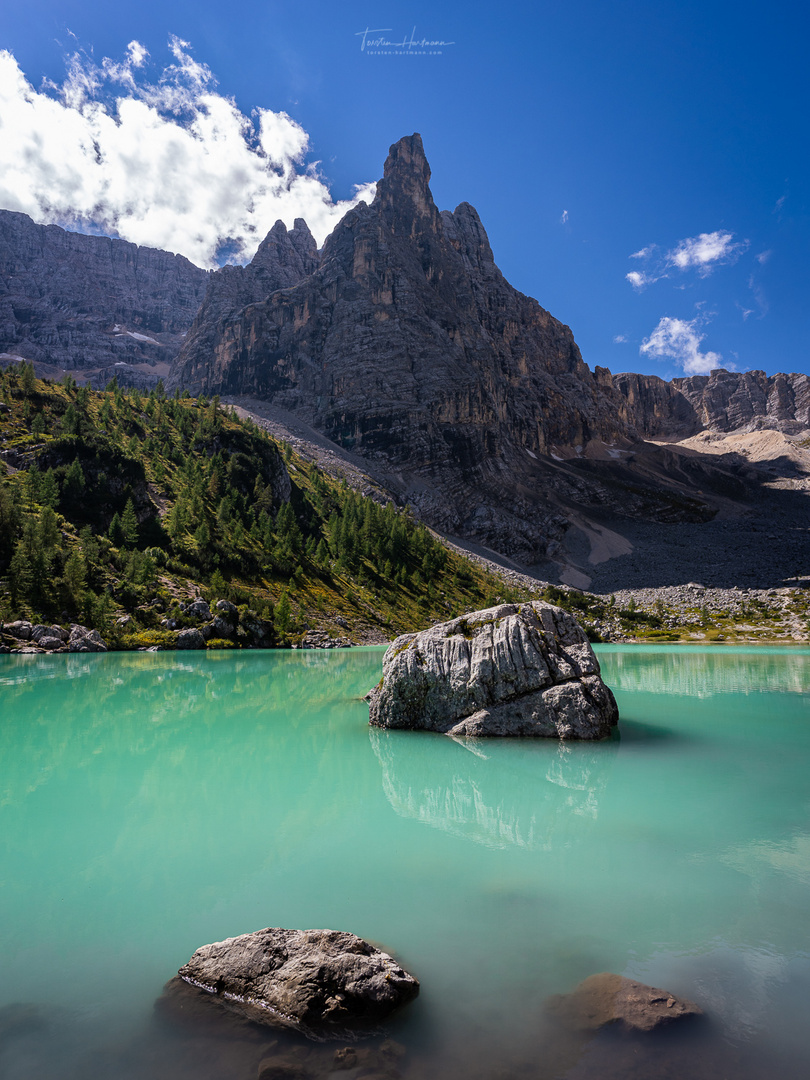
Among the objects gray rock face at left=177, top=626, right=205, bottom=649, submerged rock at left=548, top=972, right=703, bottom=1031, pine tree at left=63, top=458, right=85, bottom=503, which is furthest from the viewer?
pine tree at left=63, top=458, right=85, bottom=503

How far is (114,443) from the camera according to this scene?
101000mm

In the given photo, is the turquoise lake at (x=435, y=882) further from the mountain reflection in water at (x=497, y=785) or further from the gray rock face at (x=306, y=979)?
the gray rock face at (x=306, y=979)

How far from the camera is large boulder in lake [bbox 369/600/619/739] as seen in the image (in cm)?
2044

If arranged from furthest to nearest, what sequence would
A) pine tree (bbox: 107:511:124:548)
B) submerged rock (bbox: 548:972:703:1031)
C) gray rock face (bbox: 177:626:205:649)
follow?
pine tree (bbox: 107:511:124:548), gray rock face (bbox: 177:626:205:649), submerged rock (bbox: 548:972:703:1031)

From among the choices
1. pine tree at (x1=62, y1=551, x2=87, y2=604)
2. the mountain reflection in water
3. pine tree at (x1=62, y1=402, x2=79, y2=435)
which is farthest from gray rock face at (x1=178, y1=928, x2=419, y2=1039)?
pine tree at (x1=62, y1=402, x2=79, y2=435)

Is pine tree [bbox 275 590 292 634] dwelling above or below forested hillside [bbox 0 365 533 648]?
below

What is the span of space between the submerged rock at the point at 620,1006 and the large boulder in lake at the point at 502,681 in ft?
46.3

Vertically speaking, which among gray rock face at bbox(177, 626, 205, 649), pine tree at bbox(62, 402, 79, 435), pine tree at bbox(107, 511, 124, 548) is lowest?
gray rock face at bbox(177, 626, 205, 649)

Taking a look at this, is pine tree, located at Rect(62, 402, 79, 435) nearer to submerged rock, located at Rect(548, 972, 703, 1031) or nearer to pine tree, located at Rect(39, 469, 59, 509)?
pine tree, located at Rect(39, 469, 59, 509)

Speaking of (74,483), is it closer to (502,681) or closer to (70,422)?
(70,422)

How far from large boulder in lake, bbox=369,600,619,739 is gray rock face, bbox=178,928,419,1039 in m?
14.8

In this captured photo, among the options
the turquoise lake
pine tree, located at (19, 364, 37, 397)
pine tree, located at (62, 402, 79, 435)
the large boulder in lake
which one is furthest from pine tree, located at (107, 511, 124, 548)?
the large boulder in lake

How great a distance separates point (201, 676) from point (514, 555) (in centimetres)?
14361

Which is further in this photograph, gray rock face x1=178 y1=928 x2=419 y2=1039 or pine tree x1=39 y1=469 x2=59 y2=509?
pine tree x1=39 y1=469 x2=59 y2=509
